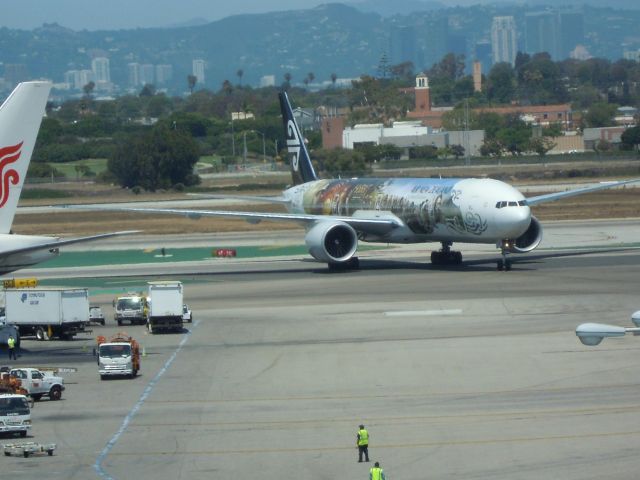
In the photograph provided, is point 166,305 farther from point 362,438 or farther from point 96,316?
point 362,438

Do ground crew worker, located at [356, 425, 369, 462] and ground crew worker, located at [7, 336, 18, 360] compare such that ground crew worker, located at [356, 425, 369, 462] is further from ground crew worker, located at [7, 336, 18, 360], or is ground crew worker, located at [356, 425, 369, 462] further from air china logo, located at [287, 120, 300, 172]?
air china logo, located at [287, 120, 300, 172]

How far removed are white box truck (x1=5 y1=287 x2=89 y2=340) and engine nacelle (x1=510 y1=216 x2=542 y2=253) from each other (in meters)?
25.4

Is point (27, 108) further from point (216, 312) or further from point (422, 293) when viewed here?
point (422, 293)

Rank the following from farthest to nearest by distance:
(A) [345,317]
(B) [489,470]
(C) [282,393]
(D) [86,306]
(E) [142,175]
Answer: (E) [142,175] → (A) [345,317] → (D) [86,306] → (C) [282,393] → (B) [489,470]

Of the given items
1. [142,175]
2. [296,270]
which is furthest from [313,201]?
[142,175]

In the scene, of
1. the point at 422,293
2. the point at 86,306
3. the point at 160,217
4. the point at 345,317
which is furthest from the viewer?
the point at 160,217

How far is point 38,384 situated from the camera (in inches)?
1396

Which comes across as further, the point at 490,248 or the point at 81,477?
the point at 490,248

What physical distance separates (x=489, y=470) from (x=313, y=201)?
157ft

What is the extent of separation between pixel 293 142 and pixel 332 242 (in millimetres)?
13531

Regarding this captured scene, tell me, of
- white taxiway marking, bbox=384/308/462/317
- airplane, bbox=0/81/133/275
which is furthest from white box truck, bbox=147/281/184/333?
airplane, bbox=0/81/133/275

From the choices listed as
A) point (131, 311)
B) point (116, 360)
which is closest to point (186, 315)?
point (131, 311)

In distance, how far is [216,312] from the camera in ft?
174

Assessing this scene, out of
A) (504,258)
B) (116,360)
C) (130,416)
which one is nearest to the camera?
(130,416)
